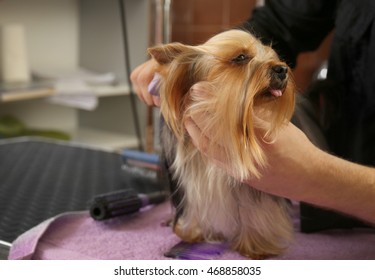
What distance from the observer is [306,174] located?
2.32ft

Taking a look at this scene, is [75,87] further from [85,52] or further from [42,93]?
[85,52]

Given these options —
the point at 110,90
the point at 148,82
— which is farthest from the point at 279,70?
the point at 110,90

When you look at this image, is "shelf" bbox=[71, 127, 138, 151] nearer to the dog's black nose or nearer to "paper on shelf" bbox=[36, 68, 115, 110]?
"paper on shelf" bbox=[36, 68, 115, 110]

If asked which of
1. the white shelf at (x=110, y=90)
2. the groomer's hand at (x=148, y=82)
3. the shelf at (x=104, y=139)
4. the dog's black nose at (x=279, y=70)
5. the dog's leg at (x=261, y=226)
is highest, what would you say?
the dog's black nose at (x=279, y=70)

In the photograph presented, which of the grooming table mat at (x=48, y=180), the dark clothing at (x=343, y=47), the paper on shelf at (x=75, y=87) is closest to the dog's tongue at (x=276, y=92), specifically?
the dark clothing at (x=343, y=47)

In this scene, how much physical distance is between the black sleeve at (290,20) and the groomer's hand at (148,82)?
0.26 meters

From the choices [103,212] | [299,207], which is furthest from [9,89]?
[299,207]

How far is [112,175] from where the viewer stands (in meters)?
1.26

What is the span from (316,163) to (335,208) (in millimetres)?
96

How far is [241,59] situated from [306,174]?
184 millimetres

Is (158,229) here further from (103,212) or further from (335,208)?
(335,208)

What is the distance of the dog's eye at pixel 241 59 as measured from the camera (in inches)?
28.7

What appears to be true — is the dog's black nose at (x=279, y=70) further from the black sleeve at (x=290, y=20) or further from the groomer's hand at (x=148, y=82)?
the black sleeve at (x=290, y=20)

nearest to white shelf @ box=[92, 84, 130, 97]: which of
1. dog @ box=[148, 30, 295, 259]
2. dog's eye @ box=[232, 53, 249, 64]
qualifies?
dog @ box=[148, 30, 295, 259]
